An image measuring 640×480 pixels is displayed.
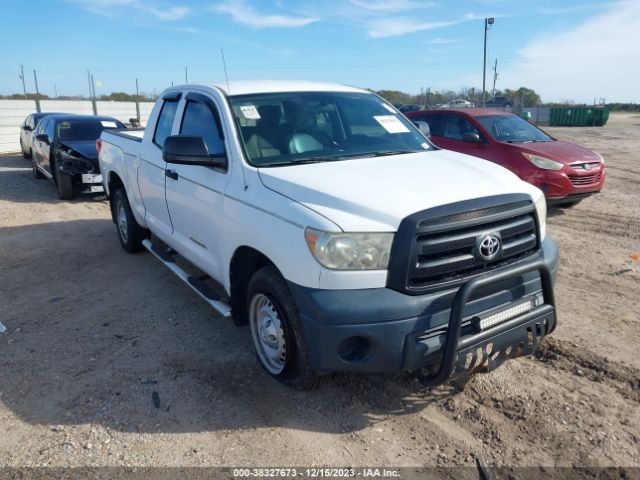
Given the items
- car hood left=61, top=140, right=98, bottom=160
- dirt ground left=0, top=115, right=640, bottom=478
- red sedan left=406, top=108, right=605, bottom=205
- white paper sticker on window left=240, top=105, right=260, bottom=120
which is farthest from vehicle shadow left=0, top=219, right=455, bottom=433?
red sedan left=406, top=108, right=605, bottom=205

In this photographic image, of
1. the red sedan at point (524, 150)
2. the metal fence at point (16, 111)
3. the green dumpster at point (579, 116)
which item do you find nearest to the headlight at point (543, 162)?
the red sedan at point (524, 150)

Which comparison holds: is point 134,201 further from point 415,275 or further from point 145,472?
point 415,275

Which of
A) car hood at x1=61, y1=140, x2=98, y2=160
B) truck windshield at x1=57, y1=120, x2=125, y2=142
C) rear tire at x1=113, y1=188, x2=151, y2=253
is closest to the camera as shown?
rear tire at x1=113, y1=188, x2=151, y2=253

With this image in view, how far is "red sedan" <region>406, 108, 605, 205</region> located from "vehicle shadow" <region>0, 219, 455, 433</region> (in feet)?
18.5

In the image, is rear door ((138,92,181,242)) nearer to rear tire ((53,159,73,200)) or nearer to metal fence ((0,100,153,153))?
rear tire ((53,159,73,200))

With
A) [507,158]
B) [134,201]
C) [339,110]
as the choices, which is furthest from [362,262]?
[507,158]

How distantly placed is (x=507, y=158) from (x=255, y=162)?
6.06 m

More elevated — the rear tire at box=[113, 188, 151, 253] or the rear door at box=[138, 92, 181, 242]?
the rear door at box=[138, 92, 181, 242]

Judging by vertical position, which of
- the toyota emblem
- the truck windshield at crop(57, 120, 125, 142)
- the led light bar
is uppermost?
the truck windshield at crop(57, 120, 125, 142)

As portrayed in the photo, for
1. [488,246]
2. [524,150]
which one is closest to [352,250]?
[488,246]

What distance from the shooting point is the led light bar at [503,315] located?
2.92m

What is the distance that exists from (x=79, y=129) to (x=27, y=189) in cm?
193

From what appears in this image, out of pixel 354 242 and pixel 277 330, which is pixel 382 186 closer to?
pixel 354 242

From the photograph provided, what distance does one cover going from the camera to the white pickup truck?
2.80 m
